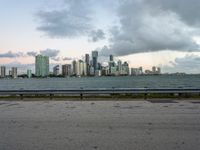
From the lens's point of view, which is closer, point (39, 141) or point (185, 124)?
point (39, 141)

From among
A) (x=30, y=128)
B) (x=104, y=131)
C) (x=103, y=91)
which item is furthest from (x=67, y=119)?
(x=103, y=91)

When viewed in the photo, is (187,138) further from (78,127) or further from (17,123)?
(17,123)

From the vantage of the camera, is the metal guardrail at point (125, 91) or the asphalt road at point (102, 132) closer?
the asphalt road at point (102, 132)

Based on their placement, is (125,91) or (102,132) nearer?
(102,132)

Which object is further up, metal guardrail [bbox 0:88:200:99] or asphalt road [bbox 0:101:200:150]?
metal guardrail [bbox 0:88:200:99]

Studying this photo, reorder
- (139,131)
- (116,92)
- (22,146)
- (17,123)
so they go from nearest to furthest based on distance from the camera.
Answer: (22,146) → (139,131) → (17,123) → (116,92)

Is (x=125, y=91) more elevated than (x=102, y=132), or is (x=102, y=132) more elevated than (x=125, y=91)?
(x=125, y=91)

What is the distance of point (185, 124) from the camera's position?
13.1 m

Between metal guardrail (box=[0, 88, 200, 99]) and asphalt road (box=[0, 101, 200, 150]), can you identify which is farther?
metal guardrail (box=[0, 88, 200, 99])

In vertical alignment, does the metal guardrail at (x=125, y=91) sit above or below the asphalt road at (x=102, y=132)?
above

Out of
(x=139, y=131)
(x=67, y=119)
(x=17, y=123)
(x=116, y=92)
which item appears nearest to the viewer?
(x=139, y=131)

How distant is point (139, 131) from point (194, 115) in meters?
5.18

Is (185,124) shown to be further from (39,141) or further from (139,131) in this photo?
(39,141)

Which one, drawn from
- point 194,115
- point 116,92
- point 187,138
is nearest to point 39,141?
point 187,138
